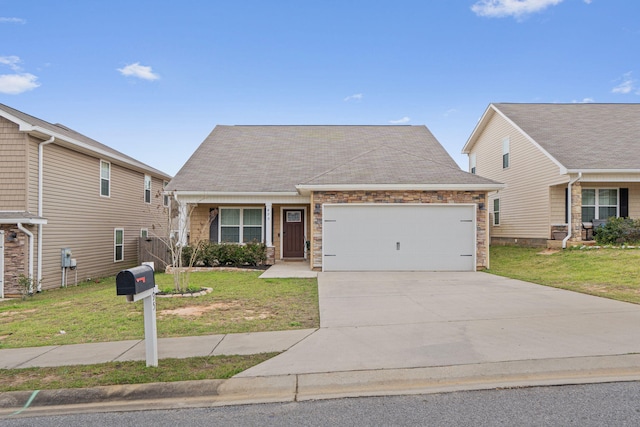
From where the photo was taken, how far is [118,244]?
17.5 metres

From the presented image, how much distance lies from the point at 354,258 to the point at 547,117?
529 inches

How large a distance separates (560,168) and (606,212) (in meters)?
3.36

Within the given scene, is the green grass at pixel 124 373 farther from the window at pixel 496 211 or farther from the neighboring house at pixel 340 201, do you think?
the window at pixel 496 211

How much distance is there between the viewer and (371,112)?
29.6m

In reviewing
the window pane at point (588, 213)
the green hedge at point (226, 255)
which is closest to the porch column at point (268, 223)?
the green hedge at point (226, 255)

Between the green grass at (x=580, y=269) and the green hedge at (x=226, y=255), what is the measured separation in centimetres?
793

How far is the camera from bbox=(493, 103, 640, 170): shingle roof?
15.4 m

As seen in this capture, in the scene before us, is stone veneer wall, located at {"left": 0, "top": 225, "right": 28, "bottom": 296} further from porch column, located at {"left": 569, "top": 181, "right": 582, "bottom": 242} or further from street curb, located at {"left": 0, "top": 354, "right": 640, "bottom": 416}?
porch column, located at {"left": 569, "top": 181, "right": 582, "bottom": 242}

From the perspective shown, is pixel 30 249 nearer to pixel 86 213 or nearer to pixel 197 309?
pixel 86 213

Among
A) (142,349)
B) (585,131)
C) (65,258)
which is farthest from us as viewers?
(585,131)

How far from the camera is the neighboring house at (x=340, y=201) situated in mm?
12812

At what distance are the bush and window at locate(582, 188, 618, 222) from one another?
1.15 m

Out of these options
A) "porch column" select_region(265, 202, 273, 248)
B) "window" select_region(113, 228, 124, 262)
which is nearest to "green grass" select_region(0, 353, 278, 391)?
"porch column" select_region(265, 202, 273, 248)

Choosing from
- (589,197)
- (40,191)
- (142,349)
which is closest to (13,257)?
(40,191)
